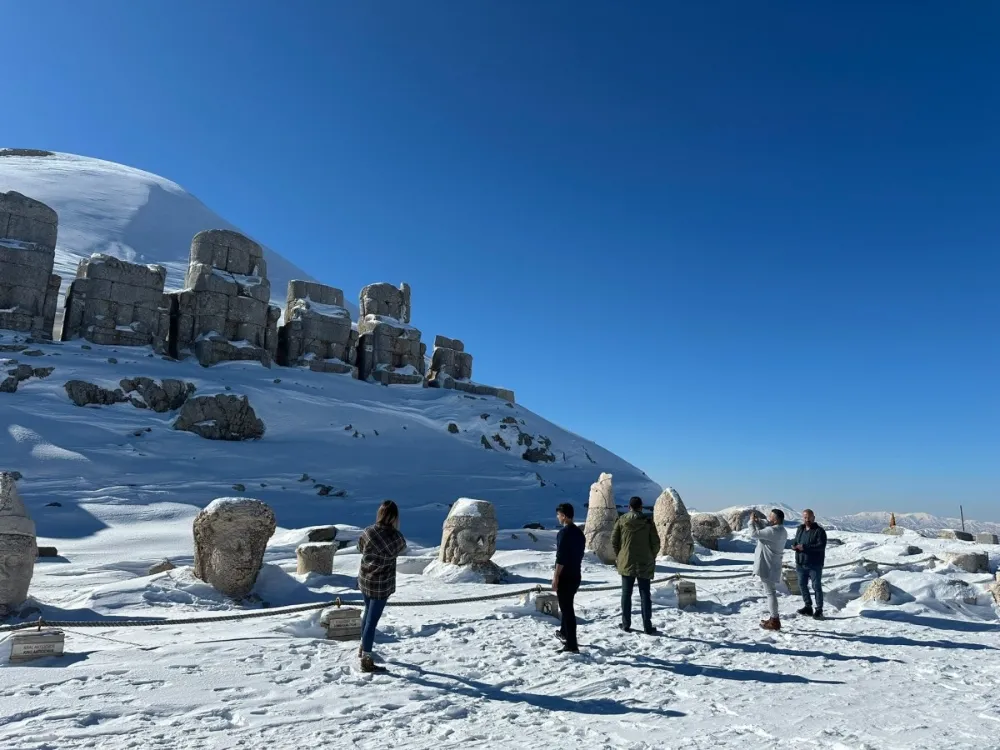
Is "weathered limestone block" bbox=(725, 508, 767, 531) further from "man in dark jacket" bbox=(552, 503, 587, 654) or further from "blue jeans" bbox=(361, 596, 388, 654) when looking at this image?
"blue jeans" bbox=(361, 596, 388, 654)

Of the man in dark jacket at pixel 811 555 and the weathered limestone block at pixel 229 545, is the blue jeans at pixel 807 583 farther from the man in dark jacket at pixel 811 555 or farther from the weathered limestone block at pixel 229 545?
the weathered limestone block at pixel 229 545

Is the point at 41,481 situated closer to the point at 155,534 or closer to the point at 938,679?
the point at 155,534

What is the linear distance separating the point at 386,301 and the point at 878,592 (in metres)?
31.3

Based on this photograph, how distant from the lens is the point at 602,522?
572 inches

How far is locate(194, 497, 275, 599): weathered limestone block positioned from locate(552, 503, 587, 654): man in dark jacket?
473cm

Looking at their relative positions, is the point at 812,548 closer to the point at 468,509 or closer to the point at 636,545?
the point at 636,545

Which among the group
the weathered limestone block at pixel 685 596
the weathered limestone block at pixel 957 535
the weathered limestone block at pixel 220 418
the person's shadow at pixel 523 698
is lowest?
the person's shadow at pixel 523 698

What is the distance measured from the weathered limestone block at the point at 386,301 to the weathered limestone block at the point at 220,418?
44.2ft

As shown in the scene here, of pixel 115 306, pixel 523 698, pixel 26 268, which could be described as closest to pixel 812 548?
pixel 523 698

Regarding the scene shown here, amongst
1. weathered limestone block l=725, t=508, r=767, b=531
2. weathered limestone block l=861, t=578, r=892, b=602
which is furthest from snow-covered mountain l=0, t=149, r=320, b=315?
weathered limestone block l=861, t=578, r=892, b=602

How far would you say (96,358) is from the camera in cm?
2519

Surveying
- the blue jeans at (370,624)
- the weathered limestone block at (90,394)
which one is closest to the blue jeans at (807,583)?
the blue jeans at (370,624)

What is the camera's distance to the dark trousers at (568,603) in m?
6.38

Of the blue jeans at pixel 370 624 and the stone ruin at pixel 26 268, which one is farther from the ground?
the stone ruin at pixel 26 268
